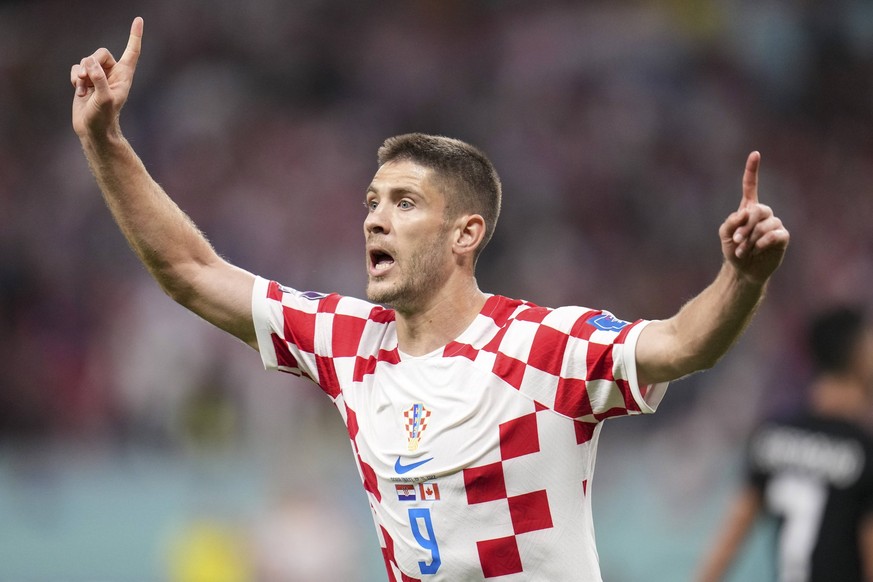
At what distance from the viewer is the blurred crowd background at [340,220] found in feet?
32.9

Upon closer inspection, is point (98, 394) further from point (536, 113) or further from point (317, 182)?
point (536, 113)

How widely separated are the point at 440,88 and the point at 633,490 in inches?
256

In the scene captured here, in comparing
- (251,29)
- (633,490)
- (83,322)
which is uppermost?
(251,29)

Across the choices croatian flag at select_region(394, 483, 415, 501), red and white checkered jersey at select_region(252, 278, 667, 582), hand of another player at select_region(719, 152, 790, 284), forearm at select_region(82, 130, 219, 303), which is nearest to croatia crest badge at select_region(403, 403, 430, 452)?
red and white checkered jersey at select_region(252, 278, 667, 582)

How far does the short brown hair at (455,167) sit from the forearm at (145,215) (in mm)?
750

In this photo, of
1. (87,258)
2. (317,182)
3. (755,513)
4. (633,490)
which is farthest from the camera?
(317,182)

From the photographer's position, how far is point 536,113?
47.0ft

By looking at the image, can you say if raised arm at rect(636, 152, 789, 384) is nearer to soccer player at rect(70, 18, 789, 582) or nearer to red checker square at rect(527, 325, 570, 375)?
soccer player at rect(70, 18, 789, 582)

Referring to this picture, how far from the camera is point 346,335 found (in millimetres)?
4156

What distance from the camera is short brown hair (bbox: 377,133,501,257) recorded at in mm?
4051

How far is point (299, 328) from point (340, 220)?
909 centimetres

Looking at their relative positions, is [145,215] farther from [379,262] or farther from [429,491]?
[429,491]

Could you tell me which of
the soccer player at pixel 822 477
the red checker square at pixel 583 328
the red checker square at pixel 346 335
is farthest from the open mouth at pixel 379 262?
the soccer player at pixel 822 477

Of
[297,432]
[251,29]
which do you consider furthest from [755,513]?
[251,29]
